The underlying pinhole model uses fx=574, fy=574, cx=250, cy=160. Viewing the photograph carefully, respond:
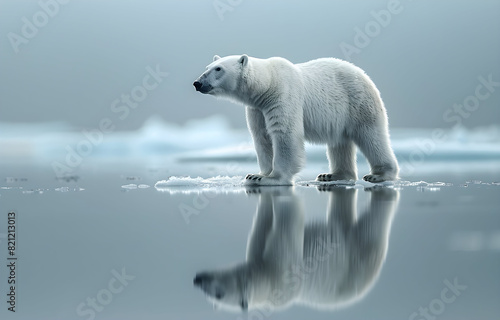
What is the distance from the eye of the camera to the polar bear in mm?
4605

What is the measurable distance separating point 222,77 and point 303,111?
2.55 feet

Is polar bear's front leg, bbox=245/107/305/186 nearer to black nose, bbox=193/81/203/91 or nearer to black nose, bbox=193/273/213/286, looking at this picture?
black nose, bbox=193/81/203/91

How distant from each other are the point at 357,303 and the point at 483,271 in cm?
54

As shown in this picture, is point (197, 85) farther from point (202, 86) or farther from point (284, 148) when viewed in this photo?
point (284, 148)

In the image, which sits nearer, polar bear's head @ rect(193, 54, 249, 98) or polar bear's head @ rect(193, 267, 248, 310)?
polar bear's head @ rect(193, 267, 248, 310)

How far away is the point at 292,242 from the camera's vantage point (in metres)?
2.33

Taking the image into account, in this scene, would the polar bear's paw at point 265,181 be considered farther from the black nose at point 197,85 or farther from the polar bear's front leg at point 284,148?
→ the black nose at point 197,85

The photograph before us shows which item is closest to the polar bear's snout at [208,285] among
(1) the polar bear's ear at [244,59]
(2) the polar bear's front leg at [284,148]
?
(2) the polar bear's front leg at [284,148]

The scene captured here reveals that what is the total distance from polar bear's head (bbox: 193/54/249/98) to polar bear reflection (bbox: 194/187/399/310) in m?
1.75

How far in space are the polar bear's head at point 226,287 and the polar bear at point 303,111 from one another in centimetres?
281

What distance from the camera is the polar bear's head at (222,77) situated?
4543 millimetres

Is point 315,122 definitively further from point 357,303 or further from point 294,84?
point 357,303


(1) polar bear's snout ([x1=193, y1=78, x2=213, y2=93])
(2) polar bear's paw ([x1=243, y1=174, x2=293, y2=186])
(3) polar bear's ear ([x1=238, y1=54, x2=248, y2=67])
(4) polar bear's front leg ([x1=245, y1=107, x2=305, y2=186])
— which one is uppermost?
(3) polar bear's ear ([x1=238, y1=54, x2=248, y2=67])

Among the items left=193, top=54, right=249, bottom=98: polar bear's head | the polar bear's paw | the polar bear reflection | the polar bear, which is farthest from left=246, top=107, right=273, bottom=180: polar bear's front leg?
the polar bear reflection
